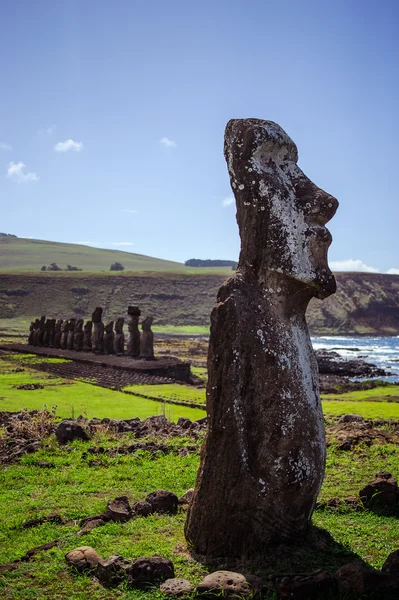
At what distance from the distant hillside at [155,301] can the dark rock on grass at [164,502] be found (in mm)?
105493

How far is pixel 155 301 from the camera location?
128 m

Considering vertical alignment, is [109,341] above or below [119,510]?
below

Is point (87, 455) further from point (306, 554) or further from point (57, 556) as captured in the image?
point (306, 554)

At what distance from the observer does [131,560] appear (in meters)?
5.87

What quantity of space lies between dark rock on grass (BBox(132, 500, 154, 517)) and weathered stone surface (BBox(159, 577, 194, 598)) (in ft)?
6.42

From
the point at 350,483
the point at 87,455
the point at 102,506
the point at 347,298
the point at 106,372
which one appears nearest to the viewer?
the point at 102,506

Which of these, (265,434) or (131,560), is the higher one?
(265,434)

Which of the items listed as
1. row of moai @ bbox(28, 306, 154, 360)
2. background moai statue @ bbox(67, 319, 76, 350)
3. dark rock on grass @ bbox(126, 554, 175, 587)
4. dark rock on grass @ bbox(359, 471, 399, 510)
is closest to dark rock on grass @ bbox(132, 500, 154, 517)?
dark rock on grass @ bbox(126, 554, 175, 587)

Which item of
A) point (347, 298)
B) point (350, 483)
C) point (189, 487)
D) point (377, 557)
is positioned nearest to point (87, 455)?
point (189, 487)

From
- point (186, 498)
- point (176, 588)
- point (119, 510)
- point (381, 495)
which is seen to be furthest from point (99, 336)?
point (176, 588)

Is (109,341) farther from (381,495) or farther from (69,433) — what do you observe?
(381,495)

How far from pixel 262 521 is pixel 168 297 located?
125 m

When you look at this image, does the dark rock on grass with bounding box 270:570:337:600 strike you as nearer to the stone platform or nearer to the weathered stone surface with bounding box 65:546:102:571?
the weathered stone surface with bounding box 65:546:102:571

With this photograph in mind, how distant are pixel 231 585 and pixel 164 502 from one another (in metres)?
2.35
